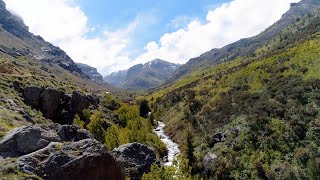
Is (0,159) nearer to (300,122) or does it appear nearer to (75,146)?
(75,146)

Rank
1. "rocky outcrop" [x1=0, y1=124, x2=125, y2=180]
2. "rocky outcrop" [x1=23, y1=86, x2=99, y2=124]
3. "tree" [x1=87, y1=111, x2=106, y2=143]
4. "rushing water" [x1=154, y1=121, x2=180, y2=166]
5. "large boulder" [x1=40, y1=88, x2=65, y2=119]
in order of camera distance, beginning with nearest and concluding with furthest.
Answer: "rocky outcrop" [x1=0, y1=124, x2=125, y2=180] → "tree" [x1=87, y1=111, x2=106, y2=143] → "rushing water" [x1=154, y1=121, x2=180, y2=166] → "rocky outcrop" [x1=23, y1=86, x2=99, y2=124] → "large boulder" [x1=40, y1=88, x2=65, y2=119]

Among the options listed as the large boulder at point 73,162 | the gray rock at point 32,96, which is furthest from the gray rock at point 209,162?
the gray rock at point 32,96

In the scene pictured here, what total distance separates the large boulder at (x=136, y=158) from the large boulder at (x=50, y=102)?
41.0 m

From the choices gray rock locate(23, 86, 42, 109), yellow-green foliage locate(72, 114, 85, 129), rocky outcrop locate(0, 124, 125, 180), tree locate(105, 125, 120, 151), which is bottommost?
tree locate(105, 125, 120, 151)

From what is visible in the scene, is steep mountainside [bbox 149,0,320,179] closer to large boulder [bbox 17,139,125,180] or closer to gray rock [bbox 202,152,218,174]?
gray rock [bbox 202,152,218,174]

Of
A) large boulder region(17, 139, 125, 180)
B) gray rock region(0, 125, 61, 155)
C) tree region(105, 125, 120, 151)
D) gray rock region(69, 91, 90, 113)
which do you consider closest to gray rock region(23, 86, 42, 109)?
gray rock region(69, 91, 90, 113)

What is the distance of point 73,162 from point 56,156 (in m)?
1.86

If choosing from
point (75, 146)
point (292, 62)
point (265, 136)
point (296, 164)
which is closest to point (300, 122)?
point (265, 136)

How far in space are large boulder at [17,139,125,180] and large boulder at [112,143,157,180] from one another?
1561 centimetres

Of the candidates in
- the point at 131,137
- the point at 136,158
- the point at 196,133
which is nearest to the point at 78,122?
the point at 131,137

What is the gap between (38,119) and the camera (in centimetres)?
7469

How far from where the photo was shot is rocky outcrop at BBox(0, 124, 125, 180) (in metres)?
34.9

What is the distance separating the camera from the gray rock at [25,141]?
127 ft

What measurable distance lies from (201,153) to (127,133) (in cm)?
2093
